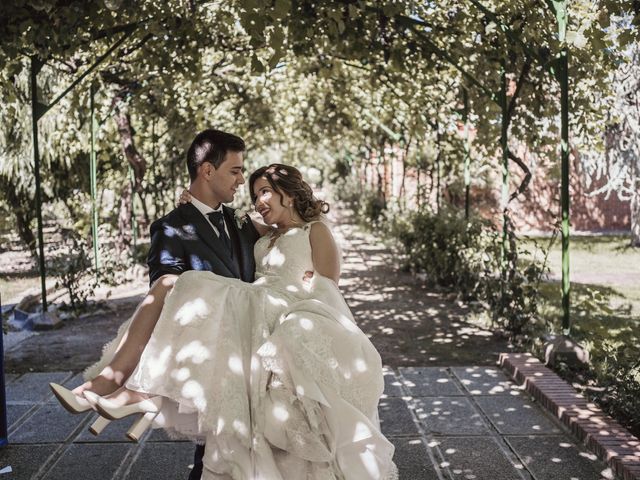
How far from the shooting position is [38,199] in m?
8.92

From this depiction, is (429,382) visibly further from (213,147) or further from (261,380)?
(213,147)

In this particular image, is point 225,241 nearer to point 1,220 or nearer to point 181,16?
point 181,16

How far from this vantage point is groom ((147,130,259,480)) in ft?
11.9

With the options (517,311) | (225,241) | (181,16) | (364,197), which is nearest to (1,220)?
(181,16)

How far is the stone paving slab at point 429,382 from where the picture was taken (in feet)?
21.0

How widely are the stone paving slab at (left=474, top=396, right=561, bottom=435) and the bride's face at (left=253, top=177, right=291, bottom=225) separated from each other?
251 cm

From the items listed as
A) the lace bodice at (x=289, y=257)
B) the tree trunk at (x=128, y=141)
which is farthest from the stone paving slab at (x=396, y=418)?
the tree trunk at (x=128, y=141)

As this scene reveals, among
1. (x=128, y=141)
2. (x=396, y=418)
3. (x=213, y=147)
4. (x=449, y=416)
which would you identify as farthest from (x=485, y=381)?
(x=128, y=141)

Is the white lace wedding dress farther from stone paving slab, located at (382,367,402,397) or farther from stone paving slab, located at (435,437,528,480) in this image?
stone paving slab, located at (382,367,402,397)

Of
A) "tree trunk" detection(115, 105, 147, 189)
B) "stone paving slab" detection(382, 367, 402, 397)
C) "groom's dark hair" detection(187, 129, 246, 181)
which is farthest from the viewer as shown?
"tree trunk" detection(115, 105, 147, 189)

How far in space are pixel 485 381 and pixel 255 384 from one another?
12.2 ft

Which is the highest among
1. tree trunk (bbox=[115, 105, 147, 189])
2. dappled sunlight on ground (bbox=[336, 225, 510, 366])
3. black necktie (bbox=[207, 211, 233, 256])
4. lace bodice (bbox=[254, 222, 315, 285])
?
tree trunk (bbox=[115, 105, 147, 189])

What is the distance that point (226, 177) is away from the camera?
3.74 metres

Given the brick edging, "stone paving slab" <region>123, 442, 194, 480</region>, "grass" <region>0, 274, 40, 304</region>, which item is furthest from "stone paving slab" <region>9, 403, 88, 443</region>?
"grass" <region>0, 274, 40, 304</region>
